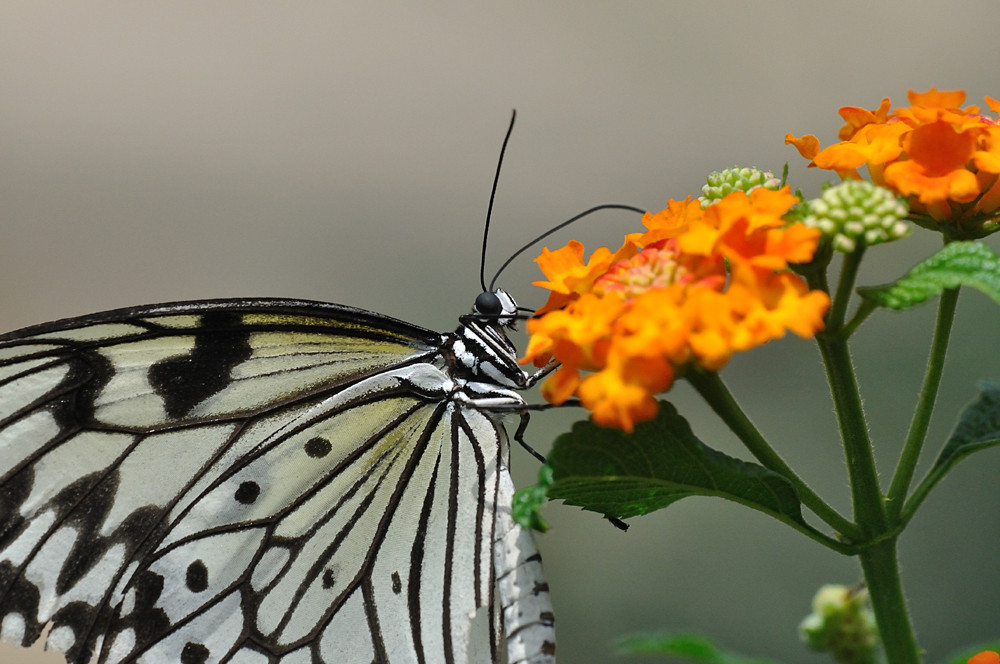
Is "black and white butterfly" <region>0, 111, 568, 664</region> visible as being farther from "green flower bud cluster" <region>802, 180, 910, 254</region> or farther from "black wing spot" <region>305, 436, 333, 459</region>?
"green flower bud cluster" <region>802, 180, 910, 254</region>

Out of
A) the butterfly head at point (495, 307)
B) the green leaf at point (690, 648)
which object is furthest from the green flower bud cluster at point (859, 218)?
the butterfly head at point (495, 307)

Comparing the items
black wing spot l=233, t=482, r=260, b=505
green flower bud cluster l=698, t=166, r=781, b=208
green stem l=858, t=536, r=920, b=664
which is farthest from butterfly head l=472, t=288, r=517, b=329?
green stem l=858, t=536, r=920, b=664

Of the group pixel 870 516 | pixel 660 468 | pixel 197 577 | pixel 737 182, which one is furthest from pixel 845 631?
pixel 197 577

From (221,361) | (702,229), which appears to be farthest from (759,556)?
(702,229)

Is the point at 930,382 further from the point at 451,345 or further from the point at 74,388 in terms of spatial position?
the point at 74,388

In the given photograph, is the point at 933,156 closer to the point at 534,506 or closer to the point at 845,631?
the point at 534,506

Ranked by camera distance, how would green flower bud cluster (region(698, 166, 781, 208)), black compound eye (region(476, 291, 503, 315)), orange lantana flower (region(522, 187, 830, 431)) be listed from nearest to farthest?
orange lantana flower (region(522, 187, 830, 431)) < green flower bud cluster (region(698, 166, 781, 208)) < black compound eye (region(476, 291, 503, 315))
